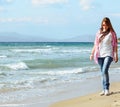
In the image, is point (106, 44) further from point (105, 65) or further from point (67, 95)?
point (67, 95)

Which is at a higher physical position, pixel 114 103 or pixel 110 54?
pixel 110 54

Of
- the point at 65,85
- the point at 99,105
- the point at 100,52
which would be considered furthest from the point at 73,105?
the point at 65,85

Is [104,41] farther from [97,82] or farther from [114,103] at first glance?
[97,82]

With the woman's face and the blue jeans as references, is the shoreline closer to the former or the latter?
the blue jeans

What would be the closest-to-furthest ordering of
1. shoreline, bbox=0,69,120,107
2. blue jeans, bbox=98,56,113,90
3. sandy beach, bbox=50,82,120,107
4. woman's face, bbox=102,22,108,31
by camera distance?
sandy beach, bbox=50,82,120,107
woman's face, bbox=102,22,108,31
blue jeans, bbox=98,56,113,90
shoreline, bbox=0,69,120,107

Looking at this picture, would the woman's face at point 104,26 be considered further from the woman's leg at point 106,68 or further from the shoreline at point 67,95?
the shoreline at point 67,95

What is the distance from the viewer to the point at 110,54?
369 inches

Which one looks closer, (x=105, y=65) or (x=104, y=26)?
(x=104, y=26)

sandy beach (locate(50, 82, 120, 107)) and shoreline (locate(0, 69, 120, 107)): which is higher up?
sandy beach (locate(50, 82, 120, 107))

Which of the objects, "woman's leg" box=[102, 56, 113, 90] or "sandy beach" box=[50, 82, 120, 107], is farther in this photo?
"woman's leg" box=[102, 56, 113, 90]

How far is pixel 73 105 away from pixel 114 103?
1031mm

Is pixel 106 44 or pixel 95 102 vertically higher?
pixel 106 44

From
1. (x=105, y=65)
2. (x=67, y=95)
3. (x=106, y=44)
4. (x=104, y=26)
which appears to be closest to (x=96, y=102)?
(x=105, y=65)

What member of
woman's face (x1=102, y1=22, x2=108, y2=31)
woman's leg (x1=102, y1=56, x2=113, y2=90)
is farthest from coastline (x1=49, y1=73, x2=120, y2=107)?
woman's face (x1=102, y1=22, x2=108, y2=31)
